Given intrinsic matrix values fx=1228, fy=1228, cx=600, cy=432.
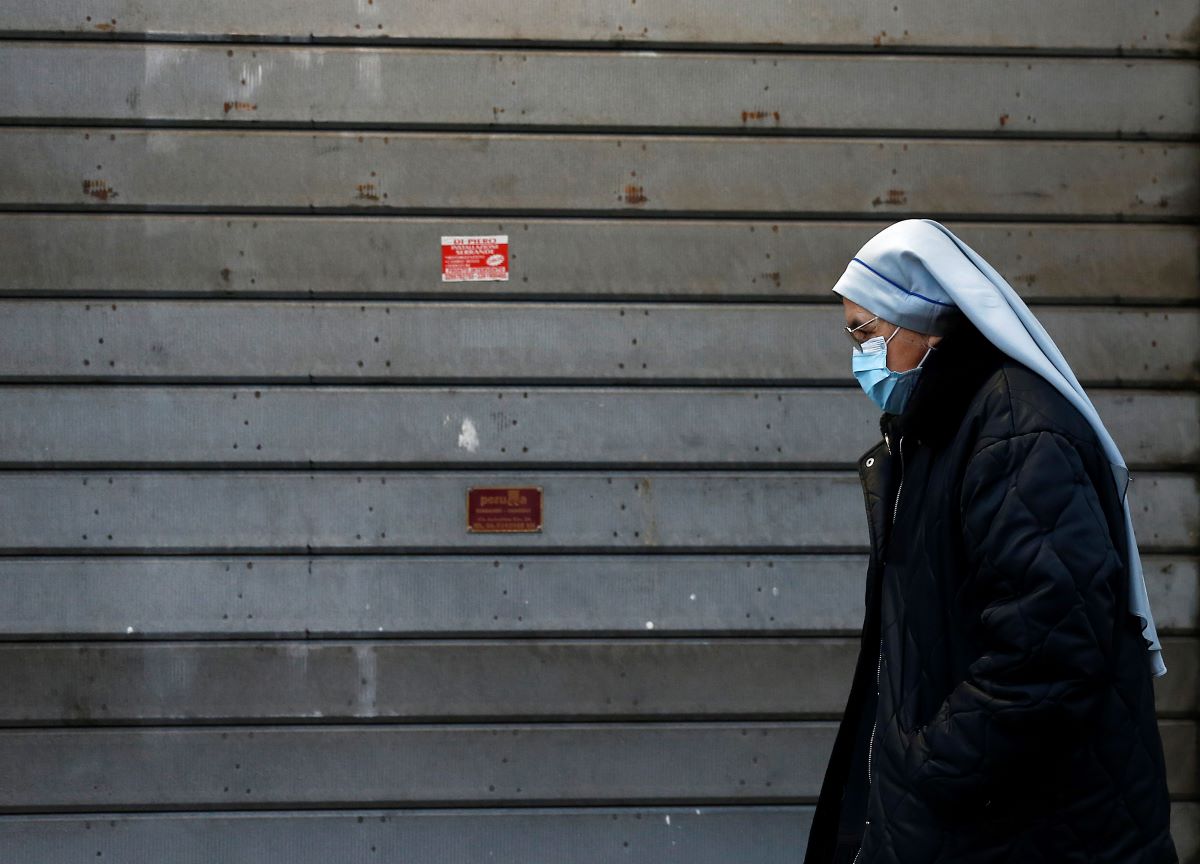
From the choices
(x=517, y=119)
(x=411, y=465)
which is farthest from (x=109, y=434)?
(x=517, y=119)

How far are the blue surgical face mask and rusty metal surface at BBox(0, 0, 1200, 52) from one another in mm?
2146

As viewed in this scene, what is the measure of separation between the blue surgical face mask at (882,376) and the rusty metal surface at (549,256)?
1.82 meters

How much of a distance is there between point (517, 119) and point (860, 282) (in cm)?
220

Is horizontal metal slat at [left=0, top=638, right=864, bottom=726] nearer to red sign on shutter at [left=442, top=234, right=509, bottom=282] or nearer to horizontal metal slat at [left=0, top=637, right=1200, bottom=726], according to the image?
horizontal metal slat at [left=0, top=637, right=1200, bottom=726]

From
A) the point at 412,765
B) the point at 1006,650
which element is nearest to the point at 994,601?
the point at 1006,650

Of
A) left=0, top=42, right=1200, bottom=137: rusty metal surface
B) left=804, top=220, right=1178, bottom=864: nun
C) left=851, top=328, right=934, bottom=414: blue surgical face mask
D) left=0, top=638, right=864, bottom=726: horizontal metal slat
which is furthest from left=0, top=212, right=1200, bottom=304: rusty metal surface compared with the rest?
left=804, top=220, right=1178, bottom=864: nun

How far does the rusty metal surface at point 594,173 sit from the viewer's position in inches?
168

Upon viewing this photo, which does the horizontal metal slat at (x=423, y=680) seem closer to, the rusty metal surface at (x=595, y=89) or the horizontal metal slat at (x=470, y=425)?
the horizontal metal slat at (x=470, y=425)


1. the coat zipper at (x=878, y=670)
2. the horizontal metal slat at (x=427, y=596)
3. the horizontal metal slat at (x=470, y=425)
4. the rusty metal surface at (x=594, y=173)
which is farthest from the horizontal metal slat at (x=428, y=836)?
the rusty metal surface at (x=594, y=173)

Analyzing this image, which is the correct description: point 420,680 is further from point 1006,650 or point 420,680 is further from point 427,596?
point 1006,650

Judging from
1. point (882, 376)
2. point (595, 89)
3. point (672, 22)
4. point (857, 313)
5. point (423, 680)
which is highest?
point (672, 22)

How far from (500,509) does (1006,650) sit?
249cm

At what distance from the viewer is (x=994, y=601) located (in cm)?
212

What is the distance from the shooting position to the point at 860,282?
2443 mm
